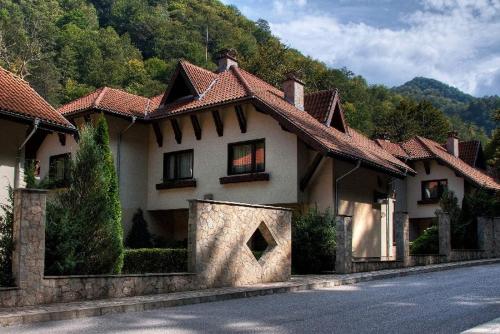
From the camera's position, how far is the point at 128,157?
83.3 ft

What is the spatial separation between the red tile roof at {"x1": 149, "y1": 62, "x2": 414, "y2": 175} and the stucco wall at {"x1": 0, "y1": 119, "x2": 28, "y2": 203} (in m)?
9.64

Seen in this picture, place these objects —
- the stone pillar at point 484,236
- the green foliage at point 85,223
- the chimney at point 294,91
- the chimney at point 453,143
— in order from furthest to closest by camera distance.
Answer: the chimney at point 453,143, the stone pillar at point 484,236, the chimney at point 294,91, the green foliage at point 85,223

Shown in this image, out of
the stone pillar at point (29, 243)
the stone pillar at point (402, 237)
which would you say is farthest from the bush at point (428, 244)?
the stone pillar at point (29, 243)

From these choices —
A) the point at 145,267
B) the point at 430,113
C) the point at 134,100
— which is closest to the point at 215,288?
the point at 145,267

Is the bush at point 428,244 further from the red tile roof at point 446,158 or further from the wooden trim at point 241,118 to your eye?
the wooden trim at point 241,118

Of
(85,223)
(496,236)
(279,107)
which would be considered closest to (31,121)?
(85,223)

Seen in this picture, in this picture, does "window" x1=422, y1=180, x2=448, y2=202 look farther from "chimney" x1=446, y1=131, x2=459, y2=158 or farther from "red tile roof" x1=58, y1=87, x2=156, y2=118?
"red tile roof" x1=58, y1=87, x2=156, y2=118

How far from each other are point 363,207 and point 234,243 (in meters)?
11.3

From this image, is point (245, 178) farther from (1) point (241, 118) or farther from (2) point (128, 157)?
(2) point (128, 157)

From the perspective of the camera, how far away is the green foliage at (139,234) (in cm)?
2467

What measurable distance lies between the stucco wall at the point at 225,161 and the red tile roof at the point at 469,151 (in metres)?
24.4

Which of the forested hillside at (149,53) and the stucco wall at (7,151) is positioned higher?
the forested hillside at (149,53)

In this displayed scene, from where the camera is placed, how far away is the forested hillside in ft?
189

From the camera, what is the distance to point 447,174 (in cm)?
3762
